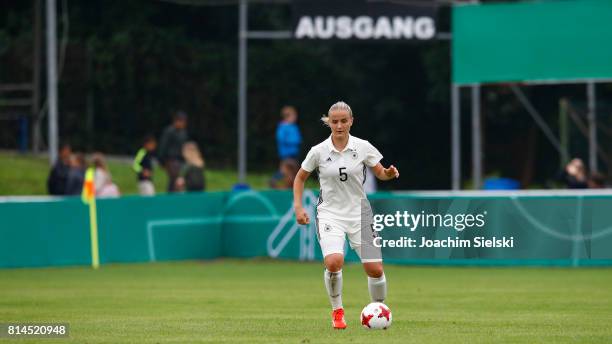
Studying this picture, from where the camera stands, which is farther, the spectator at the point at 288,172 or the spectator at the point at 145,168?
the spectator at the point at 145,168

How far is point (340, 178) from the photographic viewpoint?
44.3 feet

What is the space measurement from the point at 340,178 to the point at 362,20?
1510 centimetres

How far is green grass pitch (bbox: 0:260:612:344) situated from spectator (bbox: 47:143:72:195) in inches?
121

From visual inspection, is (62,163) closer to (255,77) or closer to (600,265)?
(600,265)

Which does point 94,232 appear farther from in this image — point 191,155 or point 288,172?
point 288,172

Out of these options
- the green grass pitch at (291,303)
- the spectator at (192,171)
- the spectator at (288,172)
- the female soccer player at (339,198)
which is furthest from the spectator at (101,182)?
the female soccer player at (339,198)

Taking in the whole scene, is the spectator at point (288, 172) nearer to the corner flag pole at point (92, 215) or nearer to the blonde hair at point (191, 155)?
the blonde hair at point (191, 155)

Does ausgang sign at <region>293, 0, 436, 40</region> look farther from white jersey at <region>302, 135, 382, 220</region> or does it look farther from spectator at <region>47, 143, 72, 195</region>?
white jersey at <region>302, 135, 382, 220</region>

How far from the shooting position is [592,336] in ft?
41.8

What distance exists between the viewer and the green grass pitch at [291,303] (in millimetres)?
13086

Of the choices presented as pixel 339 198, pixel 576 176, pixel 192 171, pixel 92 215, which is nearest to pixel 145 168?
pixel 192 171

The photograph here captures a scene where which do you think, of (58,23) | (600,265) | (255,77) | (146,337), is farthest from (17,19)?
(146,337)

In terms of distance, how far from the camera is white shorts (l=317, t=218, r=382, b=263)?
1343 cm

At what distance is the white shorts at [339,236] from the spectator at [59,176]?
14.5 metres
